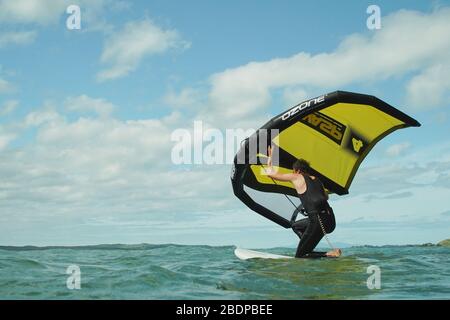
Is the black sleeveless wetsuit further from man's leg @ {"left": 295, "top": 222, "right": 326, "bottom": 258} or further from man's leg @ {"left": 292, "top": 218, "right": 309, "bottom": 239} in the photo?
man's leg @ {"left": 292, "top": 218, "right": 309, "bottom": 239}

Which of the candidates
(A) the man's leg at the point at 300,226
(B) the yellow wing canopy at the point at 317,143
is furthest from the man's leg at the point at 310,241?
(B) the yellow wing canopy at the point at 317,143

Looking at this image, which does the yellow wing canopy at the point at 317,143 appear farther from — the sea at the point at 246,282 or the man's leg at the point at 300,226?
the sea at the point at 246,282

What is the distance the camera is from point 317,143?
38.2 feet

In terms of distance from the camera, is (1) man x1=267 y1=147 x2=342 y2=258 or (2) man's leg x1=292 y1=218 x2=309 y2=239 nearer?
(1) man x1=267 y1=147 x2=342 y2=258

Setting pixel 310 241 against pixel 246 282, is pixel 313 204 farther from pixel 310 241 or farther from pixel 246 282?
pixel 246 282

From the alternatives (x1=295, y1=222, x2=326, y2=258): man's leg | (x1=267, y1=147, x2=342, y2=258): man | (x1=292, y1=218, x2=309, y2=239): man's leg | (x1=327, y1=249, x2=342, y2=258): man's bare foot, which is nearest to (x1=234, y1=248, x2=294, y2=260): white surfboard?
(x1=295, y1=222, x2=326, y2=258): man's leg

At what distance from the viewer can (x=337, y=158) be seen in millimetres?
11930

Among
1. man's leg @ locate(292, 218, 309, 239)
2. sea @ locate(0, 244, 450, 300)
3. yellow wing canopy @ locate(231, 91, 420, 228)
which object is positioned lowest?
sea @ locate(0, 244, 450, 300)

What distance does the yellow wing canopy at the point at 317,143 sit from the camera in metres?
9.52

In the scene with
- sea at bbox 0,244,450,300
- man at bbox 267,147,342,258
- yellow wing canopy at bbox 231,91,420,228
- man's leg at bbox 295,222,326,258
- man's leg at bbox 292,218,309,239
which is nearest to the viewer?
sea at bbox 0,244,450,300

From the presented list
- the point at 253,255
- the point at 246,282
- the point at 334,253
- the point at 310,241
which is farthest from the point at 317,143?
the point at 246,282

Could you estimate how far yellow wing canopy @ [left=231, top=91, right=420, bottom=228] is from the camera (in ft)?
31.2
